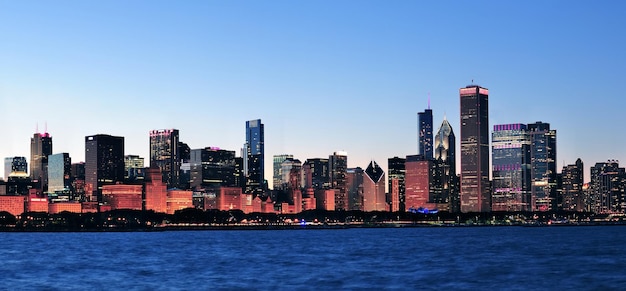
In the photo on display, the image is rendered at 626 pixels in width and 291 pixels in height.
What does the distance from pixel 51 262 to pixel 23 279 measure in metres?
23.7

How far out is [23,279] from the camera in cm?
7781

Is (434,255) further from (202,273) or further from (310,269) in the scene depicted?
(202,273)

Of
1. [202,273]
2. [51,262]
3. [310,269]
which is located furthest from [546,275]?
[51,262]

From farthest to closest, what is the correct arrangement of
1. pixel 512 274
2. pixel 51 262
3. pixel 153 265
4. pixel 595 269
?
pixel 51 262, pixel 153 265, pixel 595 269, pixel 512 274

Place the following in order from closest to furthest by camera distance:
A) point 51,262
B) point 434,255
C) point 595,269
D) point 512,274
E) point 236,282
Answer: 1. point 236,282
2. point 512,274
3. point 595,269
4. point 51,262
5. point 434,255

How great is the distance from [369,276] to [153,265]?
25.8m

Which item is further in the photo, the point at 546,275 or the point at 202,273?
the point at 202,273

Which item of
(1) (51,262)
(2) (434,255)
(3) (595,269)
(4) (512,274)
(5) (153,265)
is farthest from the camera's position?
(2) (434,255)

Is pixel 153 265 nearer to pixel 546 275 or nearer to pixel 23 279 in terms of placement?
pixel 23 279

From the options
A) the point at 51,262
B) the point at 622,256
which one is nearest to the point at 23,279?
the point at 51,262

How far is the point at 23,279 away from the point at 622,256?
62.6 meters

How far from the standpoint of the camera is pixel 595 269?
273 ft

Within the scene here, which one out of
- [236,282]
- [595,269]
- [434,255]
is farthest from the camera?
[434,255]

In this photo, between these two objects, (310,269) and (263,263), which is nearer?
(310,269)
